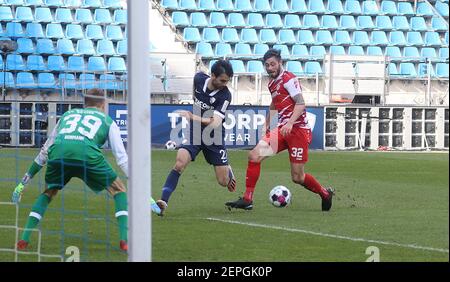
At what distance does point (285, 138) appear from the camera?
1115 cm

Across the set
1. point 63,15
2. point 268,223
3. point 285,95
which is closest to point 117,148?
point 268,223

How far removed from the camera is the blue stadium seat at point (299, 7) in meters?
30.1

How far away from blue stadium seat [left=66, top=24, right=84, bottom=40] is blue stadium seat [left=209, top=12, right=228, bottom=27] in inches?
159

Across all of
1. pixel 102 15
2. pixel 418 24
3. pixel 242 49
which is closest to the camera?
pixel 102 15

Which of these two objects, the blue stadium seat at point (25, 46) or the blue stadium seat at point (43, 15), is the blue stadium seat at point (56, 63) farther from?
the blue stadium seat at point (43, 15)

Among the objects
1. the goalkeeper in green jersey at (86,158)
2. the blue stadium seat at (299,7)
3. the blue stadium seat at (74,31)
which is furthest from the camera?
the blue stadium seat at (299,7)

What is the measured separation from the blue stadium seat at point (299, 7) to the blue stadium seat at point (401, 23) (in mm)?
2927

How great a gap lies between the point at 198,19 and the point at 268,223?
64.0 feet

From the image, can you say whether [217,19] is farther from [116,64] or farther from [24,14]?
[24,14]

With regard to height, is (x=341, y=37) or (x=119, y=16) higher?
(x=119, y=16)

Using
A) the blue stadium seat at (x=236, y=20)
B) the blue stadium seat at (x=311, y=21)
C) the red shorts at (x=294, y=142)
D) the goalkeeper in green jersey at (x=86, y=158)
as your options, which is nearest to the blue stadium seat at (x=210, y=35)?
the blue stadium seat at (x=236, y=20)

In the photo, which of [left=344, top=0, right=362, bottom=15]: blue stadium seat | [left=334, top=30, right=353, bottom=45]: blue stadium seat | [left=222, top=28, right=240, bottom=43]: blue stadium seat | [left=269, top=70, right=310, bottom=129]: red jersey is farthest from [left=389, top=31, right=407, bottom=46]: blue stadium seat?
[left=269, top=70, right=310, bottom=129]: red jersey

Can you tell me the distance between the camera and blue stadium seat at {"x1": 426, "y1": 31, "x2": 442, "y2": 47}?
102ft

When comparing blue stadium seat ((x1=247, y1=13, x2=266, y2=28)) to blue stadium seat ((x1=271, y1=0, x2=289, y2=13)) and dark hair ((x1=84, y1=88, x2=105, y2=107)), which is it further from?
dark hair ((x1=84, y1=88, x2=105, y2=107))
